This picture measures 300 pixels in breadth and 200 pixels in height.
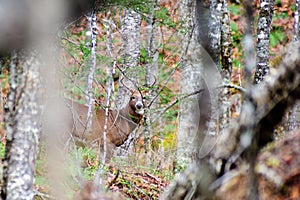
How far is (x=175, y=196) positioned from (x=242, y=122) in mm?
561

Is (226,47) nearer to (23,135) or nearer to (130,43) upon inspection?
(130,43)

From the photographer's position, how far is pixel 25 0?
2.31 metres

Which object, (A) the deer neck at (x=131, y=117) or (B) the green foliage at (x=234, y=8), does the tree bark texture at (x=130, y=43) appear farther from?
(B) the green foliage at (x=234, y=8)

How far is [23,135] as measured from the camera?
109 inches

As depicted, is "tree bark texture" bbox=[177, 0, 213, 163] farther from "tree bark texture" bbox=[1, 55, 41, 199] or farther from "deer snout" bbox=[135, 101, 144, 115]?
"tree bark texture" bbox=[1, 55, 41, 199]

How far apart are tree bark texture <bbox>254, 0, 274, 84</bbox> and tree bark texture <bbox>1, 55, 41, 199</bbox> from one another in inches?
185

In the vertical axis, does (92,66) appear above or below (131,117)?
above

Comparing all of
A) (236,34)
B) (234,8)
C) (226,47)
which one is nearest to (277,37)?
(236,34)

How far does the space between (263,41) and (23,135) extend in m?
5.03

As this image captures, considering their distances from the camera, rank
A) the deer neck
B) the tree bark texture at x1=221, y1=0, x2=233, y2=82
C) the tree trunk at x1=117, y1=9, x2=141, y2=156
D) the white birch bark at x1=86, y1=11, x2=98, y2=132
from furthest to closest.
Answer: the deer neck
the tree trunk at x1=117, y1=9, x2=141, y2=156
the tree bark texture at x1=221, y1=0, x2=233, y2=82
the white birch bark at x1=86, y1=11, x2=98, y2=132

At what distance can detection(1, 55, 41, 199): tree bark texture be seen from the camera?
2.74 meters

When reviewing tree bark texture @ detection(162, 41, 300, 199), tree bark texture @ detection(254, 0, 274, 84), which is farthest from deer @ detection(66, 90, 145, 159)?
tree bark texture @ detection(162, 41, 300, 199)

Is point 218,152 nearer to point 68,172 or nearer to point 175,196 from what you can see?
point 175,196

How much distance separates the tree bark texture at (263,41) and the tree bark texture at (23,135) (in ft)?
15.5
